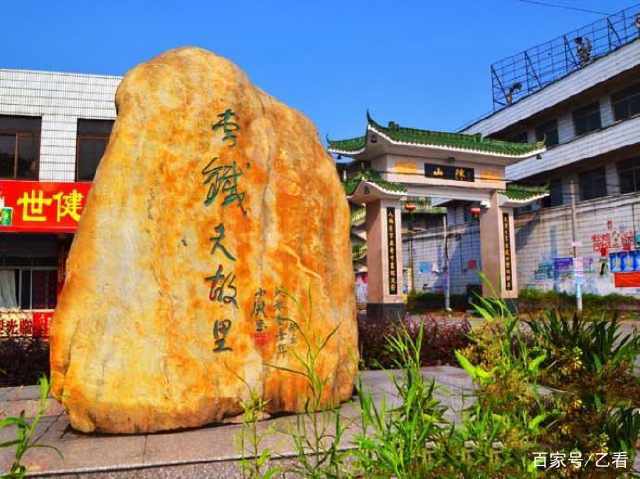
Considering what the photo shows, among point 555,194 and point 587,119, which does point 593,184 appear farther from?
point 587,119

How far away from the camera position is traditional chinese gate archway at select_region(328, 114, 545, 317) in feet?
50.6

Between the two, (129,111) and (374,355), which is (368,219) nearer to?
(374,355)

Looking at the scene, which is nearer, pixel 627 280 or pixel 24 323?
pixel 24 323

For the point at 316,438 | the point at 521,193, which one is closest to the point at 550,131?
the point at 521,193

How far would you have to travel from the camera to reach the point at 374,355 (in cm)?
742

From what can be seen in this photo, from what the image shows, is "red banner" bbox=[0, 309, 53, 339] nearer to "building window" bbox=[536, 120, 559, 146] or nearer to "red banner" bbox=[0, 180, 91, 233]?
"red banner" bbox=[0, 180, 91, 233]

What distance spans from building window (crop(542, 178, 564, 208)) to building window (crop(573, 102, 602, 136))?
2370mm

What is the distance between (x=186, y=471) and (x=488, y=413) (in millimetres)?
1851

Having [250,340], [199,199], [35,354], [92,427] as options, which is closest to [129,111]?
[199,199]

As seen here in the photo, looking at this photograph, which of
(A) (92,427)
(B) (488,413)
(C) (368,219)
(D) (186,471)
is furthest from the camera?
(C) (368,219)

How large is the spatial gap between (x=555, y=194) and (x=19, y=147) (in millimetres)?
20764

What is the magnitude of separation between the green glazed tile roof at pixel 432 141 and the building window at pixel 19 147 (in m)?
8.74

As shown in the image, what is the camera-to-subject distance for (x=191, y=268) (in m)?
3.84

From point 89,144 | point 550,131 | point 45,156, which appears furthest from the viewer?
point 550,131
